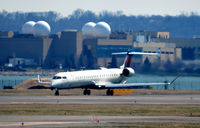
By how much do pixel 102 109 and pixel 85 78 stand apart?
2797 cm

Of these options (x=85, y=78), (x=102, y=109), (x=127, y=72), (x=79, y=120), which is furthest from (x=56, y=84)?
(x=79, y=120)

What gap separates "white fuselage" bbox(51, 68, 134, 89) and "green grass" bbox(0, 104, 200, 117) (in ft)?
67.1

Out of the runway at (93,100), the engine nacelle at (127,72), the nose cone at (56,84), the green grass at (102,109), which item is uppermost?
the engine nacelle at (127,72)

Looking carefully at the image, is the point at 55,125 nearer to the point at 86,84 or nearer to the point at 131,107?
the point at 131,107

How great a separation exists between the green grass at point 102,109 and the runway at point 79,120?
332cm

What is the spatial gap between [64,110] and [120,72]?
34.3m

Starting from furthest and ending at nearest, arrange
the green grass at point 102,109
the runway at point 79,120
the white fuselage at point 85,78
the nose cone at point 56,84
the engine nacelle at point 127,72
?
the engine nacelle at point 127,72, the white fuselage at point 85,78, the nose cone at point 56,84, the green grass at point 102,109, the runway at point 79,120

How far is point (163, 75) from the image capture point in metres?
113

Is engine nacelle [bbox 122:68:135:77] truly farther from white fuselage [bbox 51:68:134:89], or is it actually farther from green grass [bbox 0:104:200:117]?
green grass [bbox 0:104:200:117]

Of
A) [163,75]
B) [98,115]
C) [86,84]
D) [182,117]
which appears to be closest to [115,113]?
[98,115]

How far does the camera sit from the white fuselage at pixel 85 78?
85.0 metres

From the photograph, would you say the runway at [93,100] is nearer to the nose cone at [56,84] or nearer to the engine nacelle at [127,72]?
the nose cone at [56,84]

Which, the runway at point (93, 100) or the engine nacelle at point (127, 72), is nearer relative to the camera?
the runway at point (93, 100)

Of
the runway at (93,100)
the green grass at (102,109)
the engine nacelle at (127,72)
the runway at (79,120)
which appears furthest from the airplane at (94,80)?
the runway at (79,120)
